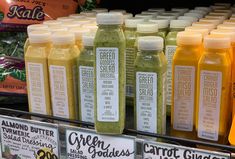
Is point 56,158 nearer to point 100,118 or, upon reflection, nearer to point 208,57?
point 100,118

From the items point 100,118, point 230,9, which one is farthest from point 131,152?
point 230,9

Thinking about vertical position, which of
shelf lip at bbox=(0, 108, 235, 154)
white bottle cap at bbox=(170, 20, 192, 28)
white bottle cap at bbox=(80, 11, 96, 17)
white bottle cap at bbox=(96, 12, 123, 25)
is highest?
white bottle cap at bbox=(96, 12, 123, 25)

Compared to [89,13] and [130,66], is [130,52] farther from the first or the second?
[89,13]

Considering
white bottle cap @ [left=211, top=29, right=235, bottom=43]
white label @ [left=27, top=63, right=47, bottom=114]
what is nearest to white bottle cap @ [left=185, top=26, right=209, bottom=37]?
white bottle cap @ [left=211, top=29, right=235, bottom=43]

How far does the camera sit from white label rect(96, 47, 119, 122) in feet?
2.60

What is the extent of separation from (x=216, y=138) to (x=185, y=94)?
0.12 metres

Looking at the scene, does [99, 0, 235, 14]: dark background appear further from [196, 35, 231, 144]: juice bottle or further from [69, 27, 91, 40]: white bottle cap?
[196, 35, 231, 144]: juice bottle

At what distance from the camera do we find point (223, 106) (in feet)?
2.63

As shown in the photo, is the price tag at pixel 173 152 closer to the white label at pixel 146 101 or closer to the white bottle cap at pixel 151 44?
the white label at pixel 146 101

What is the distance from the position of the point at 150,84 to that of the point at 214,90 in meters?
0.14

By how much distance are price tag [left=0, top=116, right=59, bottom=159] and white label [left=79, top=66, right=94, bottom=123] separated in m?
0.08

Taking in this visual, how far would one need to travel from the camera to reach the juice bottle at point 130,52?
972mm

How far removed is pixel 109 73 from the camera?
801 millimetres

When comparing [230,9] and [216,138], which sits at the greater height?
[230,9]
